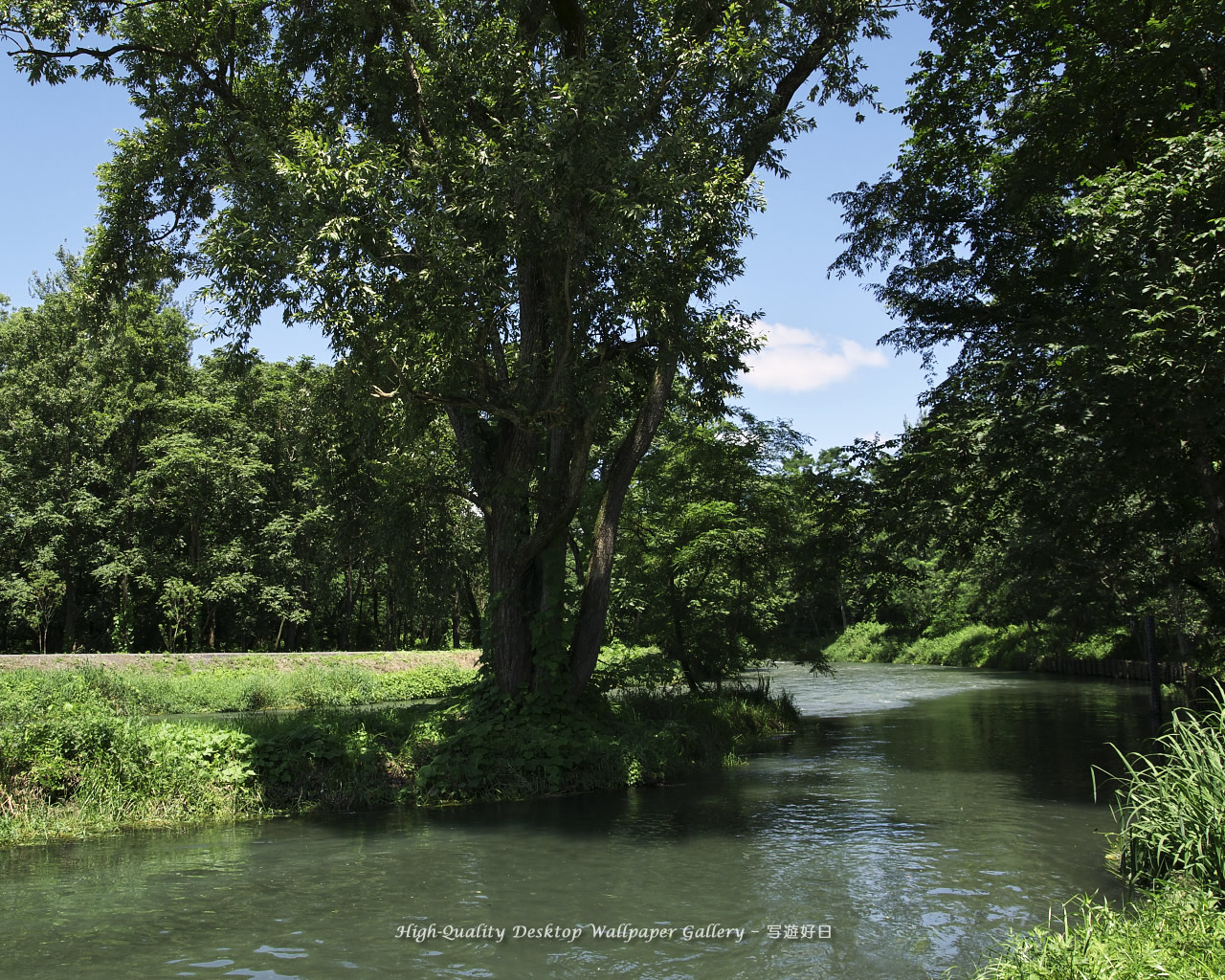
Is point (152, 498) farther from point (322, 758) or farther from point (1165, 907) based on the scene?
point (1165, 907)

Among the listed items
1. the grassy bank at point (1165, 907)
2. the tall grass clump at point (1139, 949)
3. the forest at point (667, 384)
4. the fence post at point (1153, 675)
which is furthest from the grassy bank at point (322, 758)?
the fence post at point (1153, 675)

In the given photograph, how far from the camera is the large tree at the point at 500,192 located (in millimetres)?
11492

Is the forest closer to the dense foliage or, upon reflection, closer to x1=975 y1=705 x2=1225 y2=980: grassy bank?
x1=975 y1=705 x2=1225 y2=980: grassy bank

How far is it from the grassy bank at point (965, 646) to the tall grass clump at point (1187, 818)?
Answer: 2745cm

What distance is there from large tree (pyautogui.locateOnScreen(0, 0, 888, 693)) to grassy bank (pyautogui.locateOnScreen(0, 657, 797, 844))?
148 cm

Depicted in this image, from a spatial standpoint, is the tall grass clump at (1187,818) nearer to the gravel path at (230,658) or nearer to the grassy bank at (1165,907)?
the grassy bank at (1165,907)

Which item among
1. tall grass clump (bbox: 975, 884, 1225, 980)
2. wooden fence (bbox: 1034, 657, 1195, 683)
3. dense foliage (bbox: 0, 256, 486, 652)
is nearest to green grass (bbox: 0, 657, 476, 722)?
dense foliage (bbox: 0, 256, 486, 652)

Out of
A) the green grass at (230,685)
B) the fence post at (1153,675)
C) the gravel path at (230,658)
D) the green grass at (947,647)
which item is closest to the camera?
the green grass at (230,685)

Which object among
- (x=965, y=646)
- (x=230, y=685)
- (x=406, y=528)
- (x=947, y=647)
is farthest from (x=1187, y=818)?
(x=947, y=647)

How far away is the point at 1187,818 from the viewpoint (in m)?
6.62

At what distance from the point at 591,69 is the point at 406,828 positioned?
1002 centimetres

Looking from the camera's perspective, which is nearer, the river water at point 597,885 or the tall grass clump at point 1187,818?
the tall grass clump at point 1187,818

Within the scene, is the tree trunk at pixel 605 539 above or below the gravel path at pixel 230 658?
above

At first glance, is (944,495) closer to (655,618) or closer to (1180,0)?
(655,618)
